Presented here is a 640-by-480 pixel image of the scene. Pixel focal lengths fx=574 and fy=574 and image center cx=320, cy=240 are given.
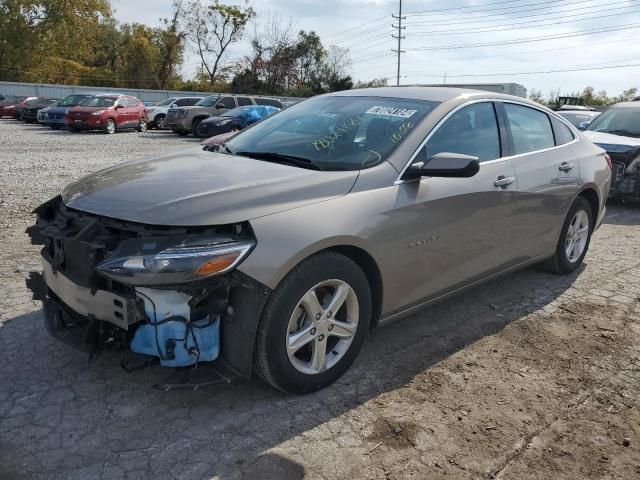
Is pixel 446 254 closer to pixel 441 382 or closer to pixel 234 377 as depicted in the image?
pixel 441 382

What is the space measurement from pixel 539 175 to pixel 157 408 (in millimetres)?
3279

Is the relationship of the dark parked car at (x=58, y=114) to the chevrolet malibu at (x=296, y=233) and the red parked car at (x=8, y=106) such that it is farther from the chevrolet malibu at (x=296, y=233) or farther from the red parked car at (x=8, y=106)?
the chevrolet malibu at (x=296, y=233)

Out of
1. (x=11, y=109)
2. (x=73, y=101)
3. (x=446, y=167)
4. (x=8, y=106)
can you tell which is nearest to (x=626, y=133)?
(x=446, y=167)

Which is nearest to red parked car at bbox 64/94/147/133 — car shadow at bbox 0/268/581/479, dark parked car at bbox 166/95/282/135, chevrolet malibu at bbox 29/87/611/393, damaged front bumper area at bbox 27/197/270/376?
dark parked car at bbox 166/95/282/135

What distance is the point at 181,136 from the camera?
77.2 ft

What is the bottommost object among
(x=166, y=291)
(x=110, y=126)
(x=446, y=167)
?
(x=166, y=291)

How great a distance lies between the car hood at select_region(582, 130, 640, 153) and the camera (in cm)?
864

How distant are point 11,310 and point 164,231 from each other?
2088 mm

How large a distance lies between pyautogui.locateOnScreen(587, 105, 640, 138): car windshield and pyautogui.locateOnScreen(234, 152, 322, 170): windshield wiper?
7893 mm

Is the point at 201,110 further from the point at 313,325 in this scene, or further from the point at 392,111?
the point at 313,325

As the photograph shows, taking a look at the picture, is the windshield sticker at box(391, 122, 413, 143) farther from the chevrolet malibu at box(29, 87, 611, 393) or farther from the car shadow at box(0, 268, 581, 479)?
the car shadow at box(0, 268, 581, 479)

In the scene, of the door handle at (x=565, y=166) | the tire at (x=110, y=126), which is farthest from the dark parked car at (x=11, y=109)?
the door handle at (x=565, y=166)

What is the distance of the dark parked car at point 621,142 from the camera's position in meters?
8.59

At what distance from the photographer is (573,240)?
209 inches
